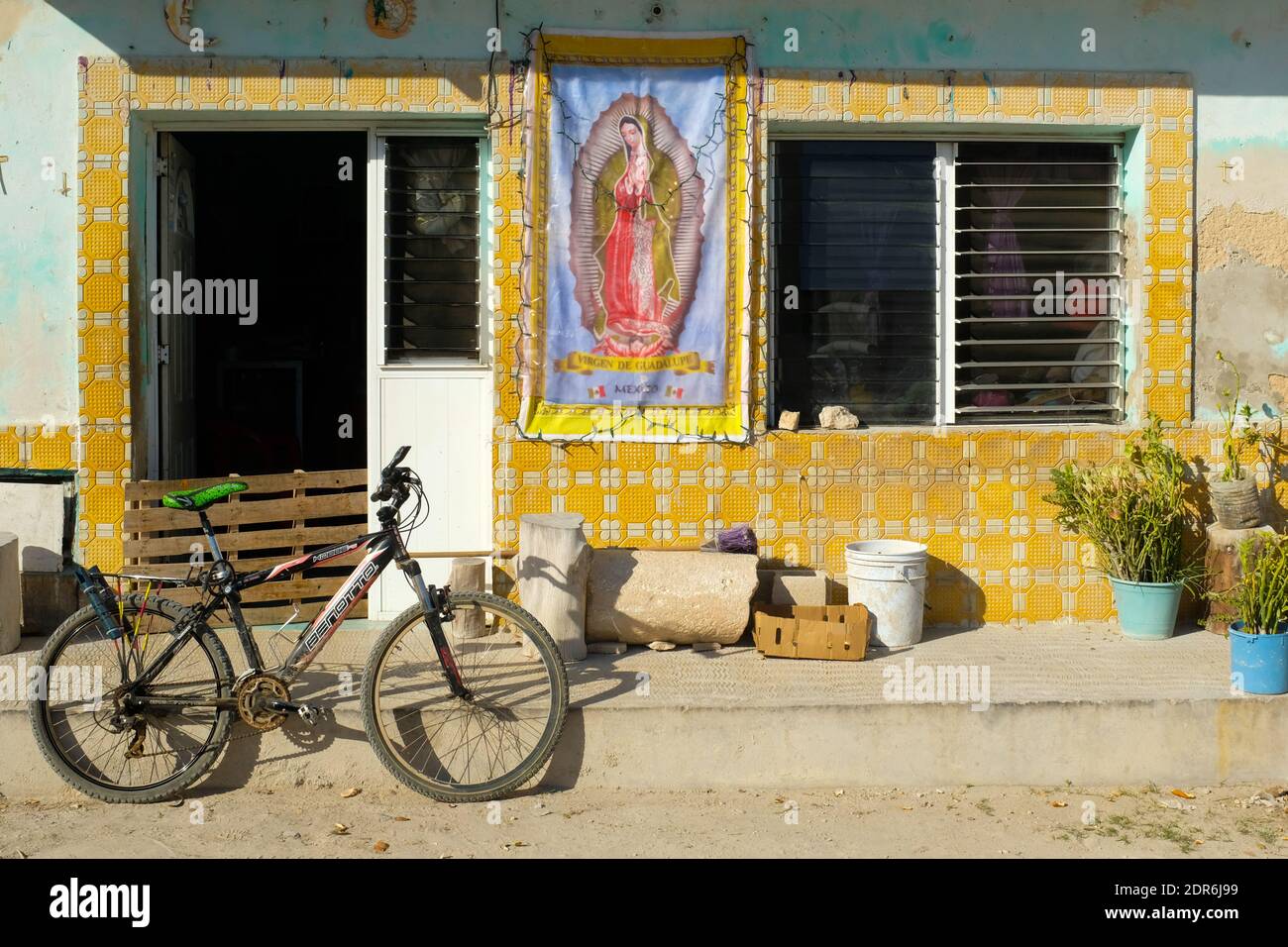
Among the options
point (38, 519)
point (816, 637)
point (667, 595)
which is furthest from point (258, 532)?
point (816, 637)

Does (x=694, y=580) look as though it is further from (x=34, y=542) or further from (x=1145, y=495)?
(x=34, y=542)

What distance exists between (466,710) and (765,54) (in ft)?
12.7

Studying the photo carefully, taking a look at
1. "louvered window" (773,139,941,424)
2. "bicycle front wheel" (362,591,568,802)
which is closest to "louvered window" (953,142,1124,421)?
"louvered window" (773,139,941,424)

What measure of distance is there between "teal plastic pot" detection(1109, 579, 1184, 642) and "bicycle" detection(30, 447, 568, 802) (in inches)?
130

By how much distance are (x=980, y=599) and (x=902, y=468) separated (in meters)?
0.87

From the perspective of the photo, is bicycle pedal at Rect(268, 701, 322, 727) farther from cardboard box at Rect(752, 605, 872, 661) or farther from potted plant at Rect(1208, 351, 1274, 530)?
potted plant at Rect(1208, 351, 1274, 530)

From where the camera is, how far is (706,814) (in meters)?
5.52

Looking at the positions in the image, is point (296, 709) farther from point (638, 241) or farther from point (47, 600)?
point (638, 241)

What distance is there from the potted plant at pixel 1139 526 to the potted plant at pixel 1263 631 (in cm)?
67

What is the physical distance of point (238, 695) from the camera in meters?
5.46

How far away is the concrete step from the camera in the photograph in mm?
5688

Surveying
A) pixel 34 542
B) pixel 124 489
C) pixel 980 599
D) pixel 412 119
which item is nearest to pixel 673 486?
pixel 980 599

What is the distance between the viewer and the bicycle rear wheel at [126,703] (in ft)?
18.0

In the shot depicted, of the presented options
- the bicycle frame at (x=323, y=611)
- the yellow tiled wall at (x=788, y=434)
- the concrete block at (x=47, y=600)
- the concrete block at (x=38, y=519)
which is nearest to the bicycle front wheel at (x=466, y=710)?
the bicycle frame at (x=323, y=611)
